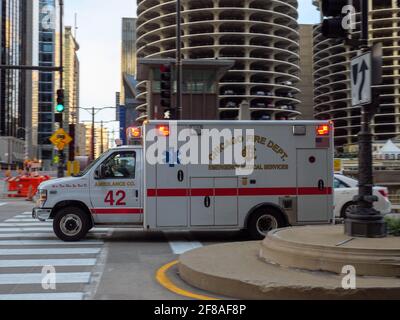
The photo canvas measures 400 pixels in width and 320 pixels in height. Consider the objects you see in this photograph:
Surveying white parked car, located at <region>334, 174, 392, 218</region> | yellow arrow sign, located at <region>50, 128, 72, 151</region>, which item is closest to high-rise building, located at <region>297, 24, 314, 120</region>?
yellow arrow sign, located at <region>50, 128, 72, 151</region>

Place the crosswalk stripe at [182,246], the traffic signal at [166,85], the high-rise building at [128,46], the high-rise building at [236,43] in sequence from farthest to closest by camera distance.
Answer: the high-rise building at [128,46]
the high-rise building at [236,43]
the traffic signal at [166,85]
the crosswalk stripe at [182,246]

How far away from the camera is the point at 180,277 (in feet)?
26.7

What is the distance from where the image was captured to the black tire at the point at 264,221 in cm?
1216

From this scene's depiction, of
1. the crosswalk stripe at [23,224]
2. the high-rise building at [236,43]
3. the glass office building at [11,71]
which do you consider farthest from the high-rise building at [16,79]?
the crosswalk stripe at [23,224]

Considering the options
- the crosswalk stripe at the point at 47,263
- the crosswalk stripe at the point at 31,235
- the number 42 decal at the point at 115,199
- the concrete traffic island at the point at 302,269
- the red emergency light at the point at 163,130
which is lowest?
the crosswalk stripe at the point at 47,263

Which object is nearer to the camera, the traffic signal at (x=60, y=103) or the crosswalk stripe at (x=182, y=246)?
the crosswalk stripe at (x=182, y=246)

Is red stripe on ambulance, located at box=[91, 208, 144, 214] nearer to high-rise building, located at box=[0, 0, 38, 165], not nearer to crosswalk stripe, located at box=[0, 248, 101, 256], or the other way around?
crosswalk stripe, located at box=[0, 248, 101, 256]

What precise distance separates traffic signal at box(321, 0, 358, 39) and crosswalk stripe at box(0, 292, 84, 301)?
5372 mm

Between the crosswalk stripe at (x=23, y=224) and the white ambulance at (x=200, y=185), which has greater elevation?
the white ambulance at (x=200, y=185)

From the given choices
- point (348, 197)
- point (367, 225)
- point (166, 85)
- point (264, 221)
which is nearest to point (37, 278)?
point (367, 225)

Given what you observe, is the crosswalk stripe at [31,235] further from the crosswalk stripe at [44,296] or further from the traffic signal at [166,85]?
the traffic signal at [166,85]

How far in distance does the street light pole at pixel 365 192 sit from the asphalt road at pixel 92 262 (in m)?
2.85

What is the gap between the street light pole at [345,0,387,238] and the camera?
820 cm

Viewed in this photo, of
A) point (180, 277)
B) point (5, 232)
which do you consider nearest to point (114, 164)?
point (5, 232)
